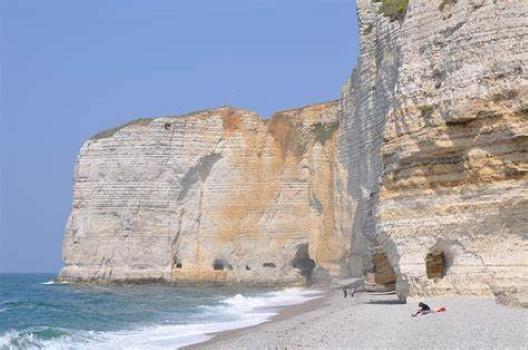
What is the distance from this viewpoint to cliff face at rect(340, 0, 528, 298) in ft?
42.0

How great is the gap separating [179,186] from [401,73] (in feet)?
87.3

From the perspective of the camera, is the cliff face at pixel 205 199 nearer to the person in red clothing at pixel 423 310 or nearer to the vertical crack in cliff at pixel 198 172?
the vertical crack in cliff at pixel 198 172

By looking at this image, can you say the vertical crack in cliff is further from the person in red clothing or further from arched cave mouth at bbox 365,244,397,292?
the person in red clothing

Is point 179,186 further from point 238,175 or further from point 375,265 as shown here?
point 375,265

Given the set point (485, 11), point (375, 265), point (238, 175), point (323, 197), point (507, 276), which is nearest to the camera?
point (507, 276)

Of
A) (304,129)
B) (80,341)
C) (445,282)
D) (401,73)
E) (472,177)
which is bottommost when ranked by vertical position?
(80,341)

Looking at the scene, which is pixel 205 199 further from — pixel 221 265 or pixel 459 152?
pixel 459 152

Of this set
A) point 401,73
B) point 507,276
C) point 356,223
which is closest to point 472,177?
point 507,276

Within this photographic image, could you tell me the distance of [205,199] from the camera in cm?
4062

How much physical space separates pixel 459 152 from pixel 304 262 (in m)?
27.5

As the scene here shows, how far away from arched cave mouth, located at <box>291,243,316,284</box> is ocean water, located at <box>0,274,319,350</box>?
411 inches

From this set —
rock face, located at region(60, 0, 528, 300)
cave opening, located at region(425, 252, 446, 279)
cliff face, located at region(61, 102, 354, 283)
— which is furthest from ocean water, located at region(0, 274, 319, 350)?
cliff face, located at region(61, 102, 354, 283)

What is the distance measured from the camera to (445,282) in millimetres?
13242

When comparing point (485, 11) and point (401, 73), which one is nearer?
point (485, 11)
